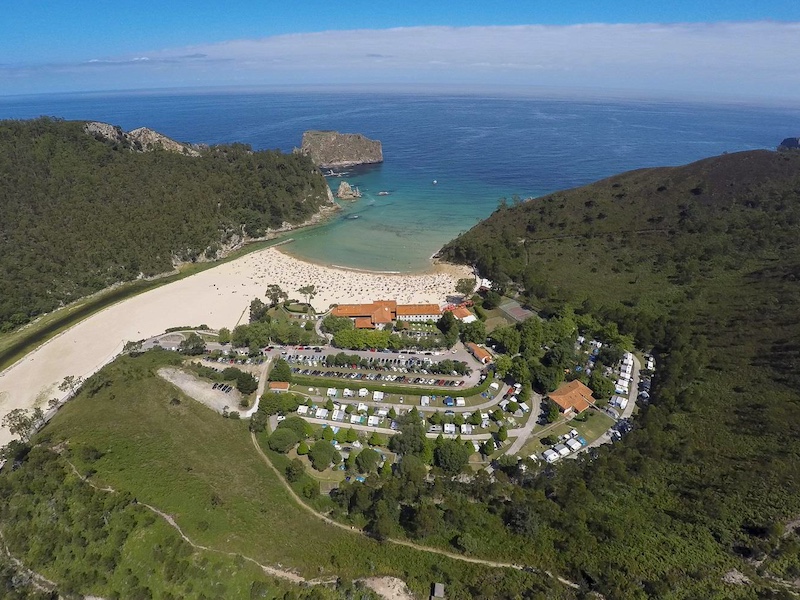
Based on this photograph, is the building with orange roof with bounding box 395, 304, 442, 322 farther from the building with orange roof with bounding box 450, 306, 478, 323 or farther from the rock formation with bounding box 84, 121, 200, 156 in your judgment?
the rock formation with bounding box 84, 121, 200, 156

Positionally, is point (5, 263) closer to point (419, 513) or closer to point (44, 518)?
point (44, 518)

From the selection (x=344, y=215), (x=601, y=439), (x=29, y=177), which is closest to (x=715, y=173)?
(x=601, y=439)

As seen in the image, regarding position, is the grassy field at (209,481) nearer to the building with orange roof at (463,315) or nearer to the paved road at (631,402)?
the paved road at (631,402)

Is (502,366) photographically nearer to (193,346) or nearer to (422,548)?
(422,548)

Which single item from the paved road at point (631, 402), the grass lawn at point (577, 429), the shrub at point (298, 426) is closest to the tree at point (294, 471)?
the shrub at point (298, 426)

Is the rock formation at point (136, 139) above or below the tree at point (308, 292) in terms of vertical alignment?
above

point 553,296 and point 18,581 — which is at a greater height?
point 553,296
